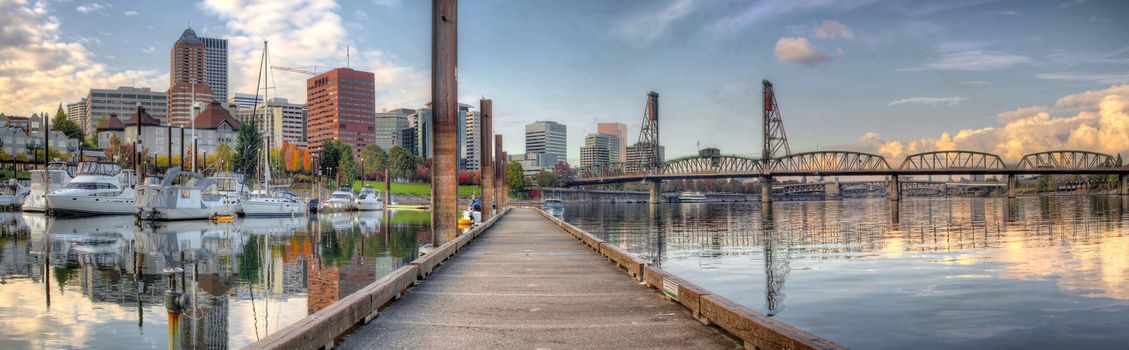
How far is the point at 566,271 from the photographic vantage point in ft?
66.7

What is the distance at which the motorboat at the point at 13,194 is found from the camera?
97.5 m

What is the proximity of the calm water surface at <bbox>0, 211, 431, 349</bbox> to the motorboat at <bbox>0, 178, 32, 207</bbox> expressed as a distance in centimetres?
6719

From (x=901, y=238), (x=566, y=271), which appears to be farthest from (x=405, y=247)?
(x=901, y=238)

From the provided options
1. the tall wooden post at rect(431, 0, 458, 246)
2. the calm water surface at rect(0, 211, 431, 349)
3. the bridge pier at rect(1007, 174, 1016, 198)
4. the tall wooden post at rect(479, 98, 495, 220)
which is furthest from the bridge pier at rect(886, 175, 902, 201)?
the tall wooden post at rect(431, 0, 458, 246)

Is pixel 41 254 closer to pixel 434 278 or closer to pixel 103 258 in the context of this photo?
pixel 103 258

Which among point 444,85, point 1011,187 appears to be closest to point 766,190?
point 1011,187

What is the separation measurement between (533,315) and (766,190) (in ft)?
579

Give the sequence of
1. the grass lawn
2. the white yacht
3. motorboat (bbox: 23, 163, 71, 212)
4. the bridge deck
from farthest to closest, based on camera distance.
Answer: the grass lawn, motorboat (bbox: 23, 163, 71, 212), the white yacht, the bridge deck

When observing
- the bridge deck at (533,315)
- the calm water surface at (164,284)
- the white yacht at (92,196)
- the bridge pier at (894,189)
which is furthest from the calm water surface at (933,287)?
the bridge pier at (894,189)

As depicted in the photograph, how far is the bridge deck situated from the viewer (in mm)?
10961

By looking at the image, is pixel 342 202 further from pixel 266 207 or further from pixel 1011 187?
pixel 1011 187

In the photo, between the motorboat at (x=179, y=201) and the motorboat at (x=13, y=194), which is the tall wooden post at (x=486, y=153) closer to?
the motorboat at (x=179, y=201)

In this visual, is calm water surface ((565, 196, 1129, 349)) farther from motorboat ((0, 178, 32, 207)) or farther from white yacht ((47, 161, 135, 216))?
motorboat ((0, 178, 32, 207))

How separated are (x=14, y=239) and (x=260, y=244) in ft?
45.2
